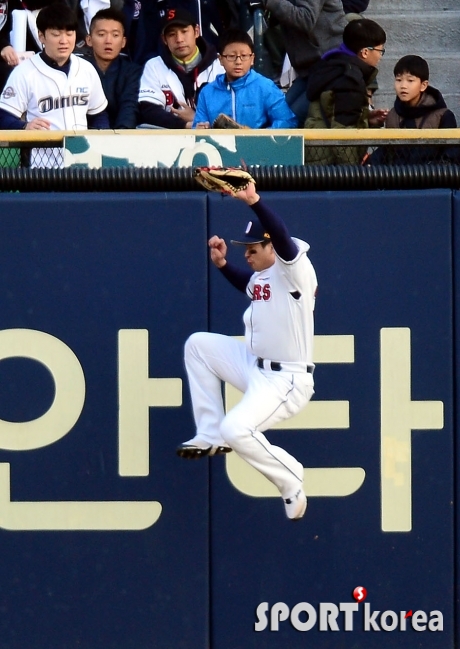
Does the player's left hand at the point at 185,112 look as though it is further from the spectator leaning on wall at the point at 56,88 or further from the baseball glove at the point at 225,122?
the baseball glove at the point at 225,122

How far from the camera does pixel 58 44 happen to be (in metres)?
7.05

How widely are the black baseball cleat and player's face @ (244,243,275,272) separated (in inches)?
31.2

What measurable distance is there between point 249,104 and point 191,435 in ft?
8.71

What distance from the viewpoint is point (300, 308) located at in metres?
4.82

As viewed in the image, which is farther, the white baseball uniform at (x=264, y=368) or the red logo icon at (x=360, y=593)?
the red logo icon at (x=360, y=593)

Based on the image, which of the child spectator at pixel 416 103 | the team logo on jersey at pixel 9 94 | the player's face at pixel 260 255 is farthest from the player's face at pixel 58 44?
the player's face at pixel 260 255

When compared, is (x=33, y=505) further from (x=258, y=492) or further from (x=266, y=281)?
(x=266, y=281)

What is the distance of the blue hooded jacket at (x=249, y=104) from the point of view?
720cm

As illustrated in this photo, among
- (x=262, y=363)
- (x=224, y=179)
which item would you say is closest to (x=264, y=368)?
(x=262, y=363)

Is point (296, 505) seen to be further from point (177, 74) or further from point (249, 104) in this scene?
point (177, 74)

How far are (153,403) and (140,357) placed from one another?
0.23m

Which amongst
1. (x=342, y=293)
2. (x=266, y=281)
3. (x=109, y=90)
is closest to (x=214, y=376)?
(x=266, y=281)

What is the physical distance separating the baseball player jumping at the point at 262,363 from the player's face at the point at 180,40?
310 centimetres

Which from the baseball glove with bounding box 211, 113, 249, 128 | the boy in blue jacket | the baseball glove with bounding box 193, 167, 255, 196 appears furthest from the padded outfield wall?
the boy in blue jacket
